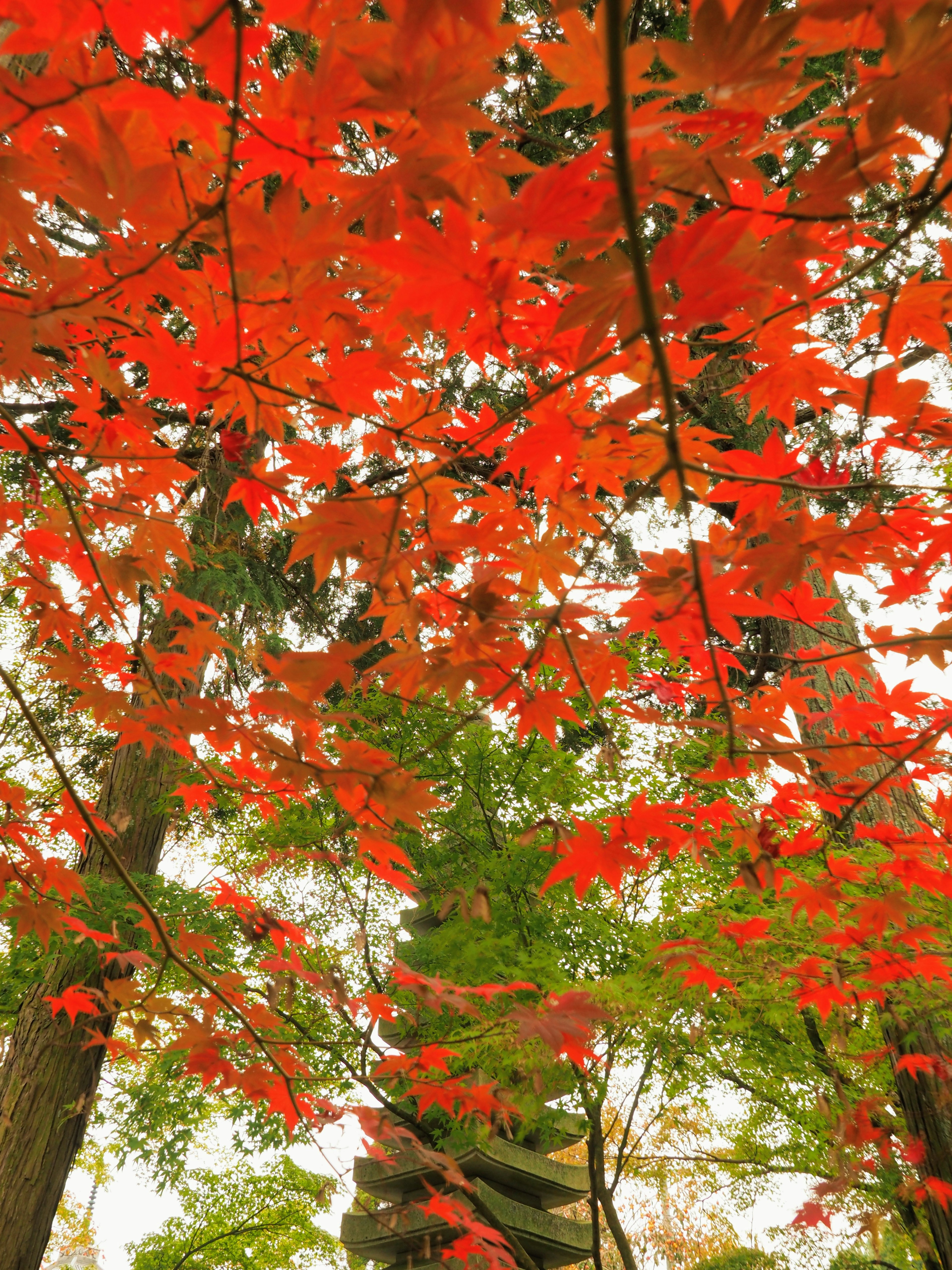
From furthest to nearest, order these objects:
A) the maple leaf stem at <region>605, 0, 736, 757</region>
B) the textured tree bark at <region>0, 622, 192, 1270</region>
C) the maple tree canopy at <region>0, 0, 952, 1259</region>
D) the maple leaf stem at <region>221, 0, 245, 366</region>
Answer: the textured tree bark at <region>0, 622, 192, 1270</region> < the maple tree canopy at <region>0, 0, 952, 1259</region> < the maple leaf stem at <region>221, 0, 245, 366</region> < the maple leaf stem at <region>605, 0, 736, 757</region>

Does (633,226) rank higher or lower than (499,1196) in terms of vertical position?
higher

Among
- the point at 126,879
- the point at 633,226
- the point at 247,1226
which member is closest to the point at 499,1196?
the point at 126,879

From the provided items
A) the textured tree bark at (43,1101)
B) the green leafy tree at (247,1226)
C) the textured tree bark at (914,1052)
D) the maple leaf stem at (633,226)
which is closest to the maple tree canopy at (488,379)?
the maple leaf stem at (633,226)

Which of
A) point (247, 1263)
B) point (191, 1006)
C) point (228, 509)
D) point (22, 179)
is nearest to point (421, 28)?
point (22, 179)

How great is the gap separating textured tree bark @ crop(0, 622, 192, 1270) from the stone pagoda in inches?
51.9

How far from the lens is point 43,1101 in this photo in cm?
356

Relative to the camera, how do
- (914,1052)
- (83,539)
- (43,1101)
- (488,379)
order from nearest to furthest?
(83,539) → (488,379) → (914,1052) → (43,1101)

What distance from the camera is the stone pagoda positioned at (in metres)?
3.00

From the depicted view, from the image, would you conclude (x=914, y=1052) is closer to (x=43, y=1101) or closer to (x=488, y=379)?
(x=488, y=379)

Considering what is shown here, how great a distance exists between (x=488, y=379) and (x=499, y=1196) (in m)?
3.28

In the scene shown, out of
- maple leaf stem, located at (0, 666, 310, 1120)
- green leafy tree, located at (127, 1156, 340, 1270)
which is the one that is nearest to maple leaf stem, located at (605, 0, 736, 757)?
maple leaf stem, located at (0, 666, 310, 1120)

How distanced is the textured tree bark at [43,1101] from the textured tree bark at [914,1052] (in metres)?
2.79

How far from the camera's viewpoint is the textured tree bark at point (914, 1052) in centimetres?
245

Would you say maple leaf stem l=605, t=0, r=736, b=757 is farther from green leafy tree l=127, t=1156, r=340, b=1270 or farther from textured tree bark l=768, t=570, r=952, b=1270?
green leafy tree l=127, t=1156, r=340, b=1270
